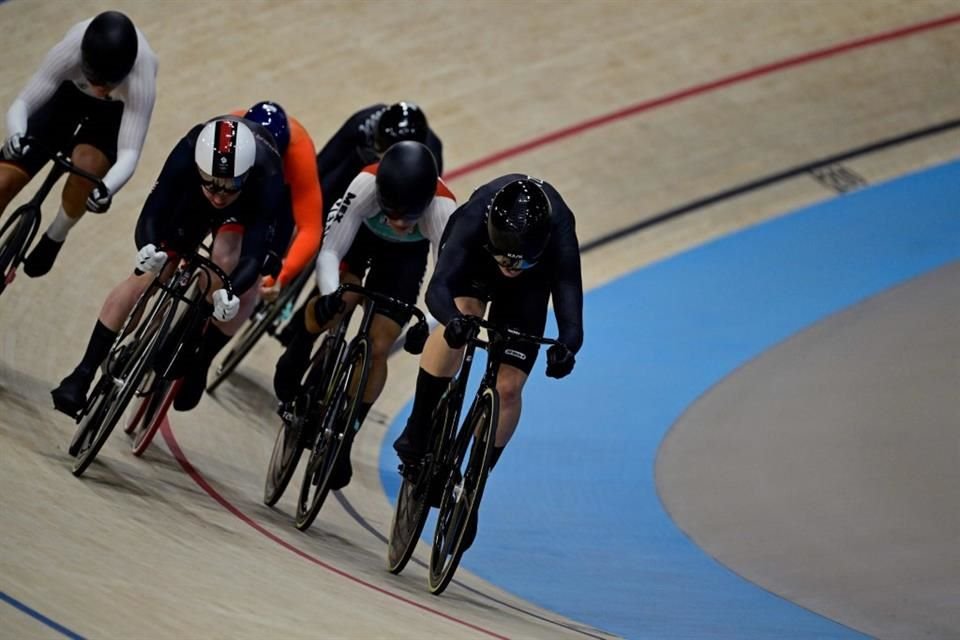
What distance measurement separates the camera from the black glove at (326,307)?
5.25 meters

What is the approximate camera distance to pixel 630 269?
28.0 ft

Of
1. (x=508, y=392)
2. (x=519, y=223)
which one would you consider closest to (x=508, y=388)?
(x=508, y=392)

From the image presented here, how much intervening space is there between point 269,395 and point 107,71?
2.10 meters

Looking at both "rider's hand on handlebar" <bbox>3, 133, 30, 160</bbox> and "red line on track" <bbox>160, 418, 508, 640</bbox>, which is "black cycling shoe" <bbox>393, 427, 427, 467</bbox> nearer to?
"red line on track" <bbox>160, 418, 508, 640</bbox>

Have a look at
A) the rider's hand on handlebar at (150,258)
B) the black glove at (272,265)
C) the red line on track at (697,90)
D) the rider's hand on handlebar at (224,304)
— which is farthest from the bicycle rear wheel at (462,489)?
the red line on track at (697,90)

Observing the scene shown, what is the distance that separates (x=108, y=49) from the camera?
525cm

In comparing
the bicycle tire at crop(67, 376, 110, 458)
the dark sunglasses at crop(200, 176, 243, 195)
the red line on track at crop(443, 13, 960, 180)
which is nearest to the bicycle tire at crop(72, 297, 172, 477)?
the bicycle tire at crop(67, 376, 110, 458)

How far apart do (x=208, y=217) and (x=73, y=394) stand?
73 cm

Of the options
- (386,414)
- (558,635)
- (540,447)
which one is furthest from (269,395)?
(558,635)

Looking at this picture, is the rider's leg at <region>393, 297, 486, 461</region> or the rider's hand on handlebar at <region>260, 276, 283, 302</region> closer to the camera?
the rider's leg at <region>393, 297, 486, 461</region>

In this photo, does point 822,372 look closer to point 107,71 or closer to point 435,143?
point 435,143

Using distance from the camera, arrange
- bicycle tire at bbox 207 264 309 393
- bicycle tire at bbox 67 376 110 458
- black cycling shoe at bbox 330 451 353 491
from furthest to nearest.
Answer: bicycle tire at bbox 207 264 309 393 → black cycling shoe at bbox 330 451 353 491 → bicycle tire at bbox 67 376 110 458

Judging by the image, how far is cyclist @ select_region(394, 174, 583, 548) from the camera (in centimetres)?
459

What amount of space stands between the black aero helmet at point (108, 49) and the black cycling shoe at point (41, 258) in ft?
2.61
